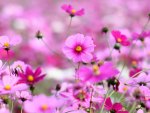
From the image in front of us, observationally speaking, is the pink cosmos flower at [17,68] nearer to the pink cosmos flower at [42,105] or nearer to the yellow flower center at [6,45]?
the yellow flower center at [6,45]

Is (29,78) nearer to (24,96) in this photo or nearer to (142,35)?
(24,96)

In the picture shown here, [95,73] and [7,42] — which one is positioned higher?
[7,42]

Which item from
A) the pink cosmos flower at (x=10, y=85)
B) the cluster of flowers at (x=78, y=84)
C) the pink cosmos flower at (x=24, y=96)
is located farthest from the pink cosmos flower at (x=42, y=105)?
the pink cosmos flower at (x=24, y=96)

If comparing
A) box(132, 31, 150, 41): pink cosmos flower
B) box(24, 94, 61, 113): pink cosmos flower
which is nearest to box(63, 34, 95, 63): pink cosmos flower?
box(24, 94, 61, 113): pink cosmos flower

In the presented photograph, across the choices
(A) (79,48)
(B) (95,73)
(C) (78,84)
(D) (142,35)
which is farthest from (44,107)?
(D) (142,35)

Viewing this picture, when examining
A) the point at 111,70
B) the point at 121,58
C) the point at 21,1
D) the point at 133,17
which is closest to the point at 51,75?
the point at 121,58

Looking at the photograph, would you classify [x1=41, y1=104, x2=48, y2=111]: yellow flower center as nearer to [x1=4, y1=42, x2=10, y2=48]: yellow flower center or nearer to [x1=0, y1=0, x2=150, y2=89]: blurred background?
[x1=4, y1=42, x2=10, y2=48]: yellow flower center
